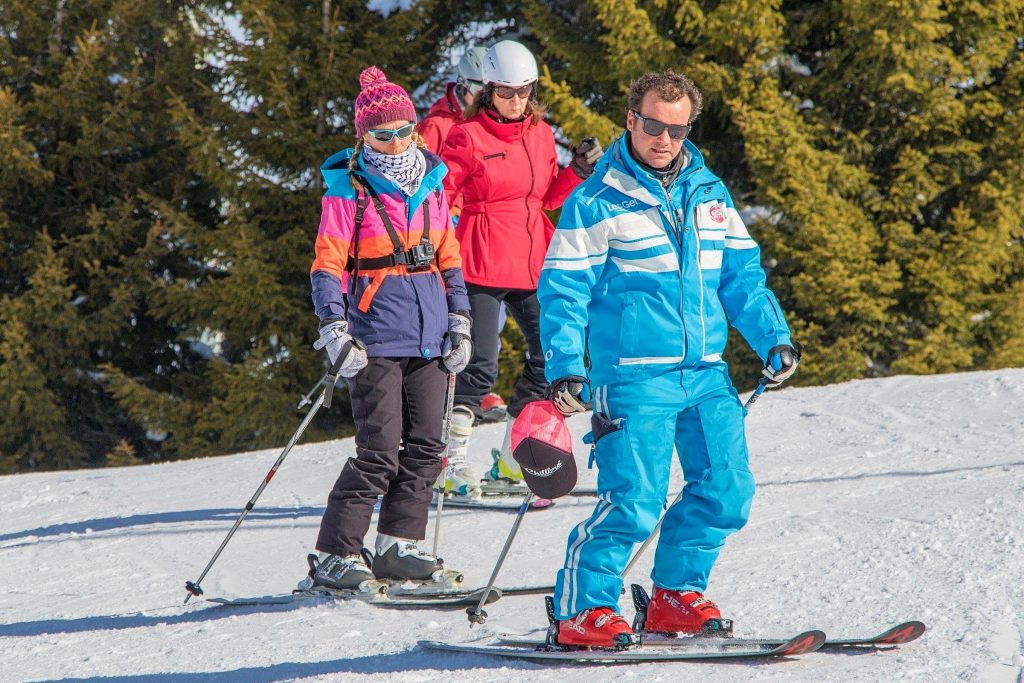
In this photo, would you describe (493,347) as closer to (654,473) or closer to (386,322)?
(386,322)

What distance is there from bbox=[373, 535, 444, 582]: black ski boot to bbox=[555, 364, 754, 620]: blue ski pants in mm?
1214

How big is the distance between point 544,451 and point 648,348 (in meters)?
0.44

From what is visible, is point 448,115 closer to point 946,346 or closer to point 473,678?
point 473,678

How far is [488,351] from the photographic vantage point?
5.89 meters

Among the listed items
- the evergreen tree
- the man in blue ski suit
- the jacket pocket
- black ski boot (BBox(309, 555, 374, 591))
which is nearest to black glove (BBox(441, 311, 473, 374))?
black ski boot (BBox(309, 555, 374, 591))

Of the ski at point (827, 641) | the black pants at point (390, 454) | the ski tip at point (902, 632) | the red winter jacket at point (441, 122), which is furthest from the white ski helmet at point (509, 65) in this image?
the ski tip at point (902, 632)

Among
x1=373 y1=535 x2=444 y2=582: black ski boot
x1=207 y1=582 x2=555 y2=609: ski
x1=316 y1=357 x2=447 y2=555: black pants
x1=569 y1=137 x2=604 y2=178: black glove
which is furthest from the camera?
x1=569 y1=137 x2=604 y2=178: black glove

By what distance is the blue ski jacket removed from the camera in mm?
3473

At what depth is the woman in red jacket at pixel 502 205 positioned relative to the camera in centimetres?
579

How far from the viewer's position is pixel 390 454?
460cm

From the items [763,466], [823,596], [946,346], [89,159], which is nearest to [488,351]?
[763,466]

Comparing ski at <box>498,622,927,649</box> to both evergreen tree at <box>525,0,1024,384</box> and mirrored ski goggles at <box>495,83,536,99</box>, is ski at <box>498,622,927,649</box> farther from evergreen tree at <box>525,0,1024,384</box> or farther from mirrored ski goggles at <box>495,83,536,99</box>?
evergreen tree at <box>525,0,1024,384</box>

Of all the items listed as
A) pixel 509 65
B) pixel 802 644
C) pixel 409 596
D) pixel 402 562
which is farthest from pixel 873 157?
pixel 802 644

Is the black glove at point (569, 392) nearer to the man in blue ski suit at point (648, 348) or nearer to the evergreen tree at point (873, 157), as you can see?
the man in blue ski suit at point (648, 348)
